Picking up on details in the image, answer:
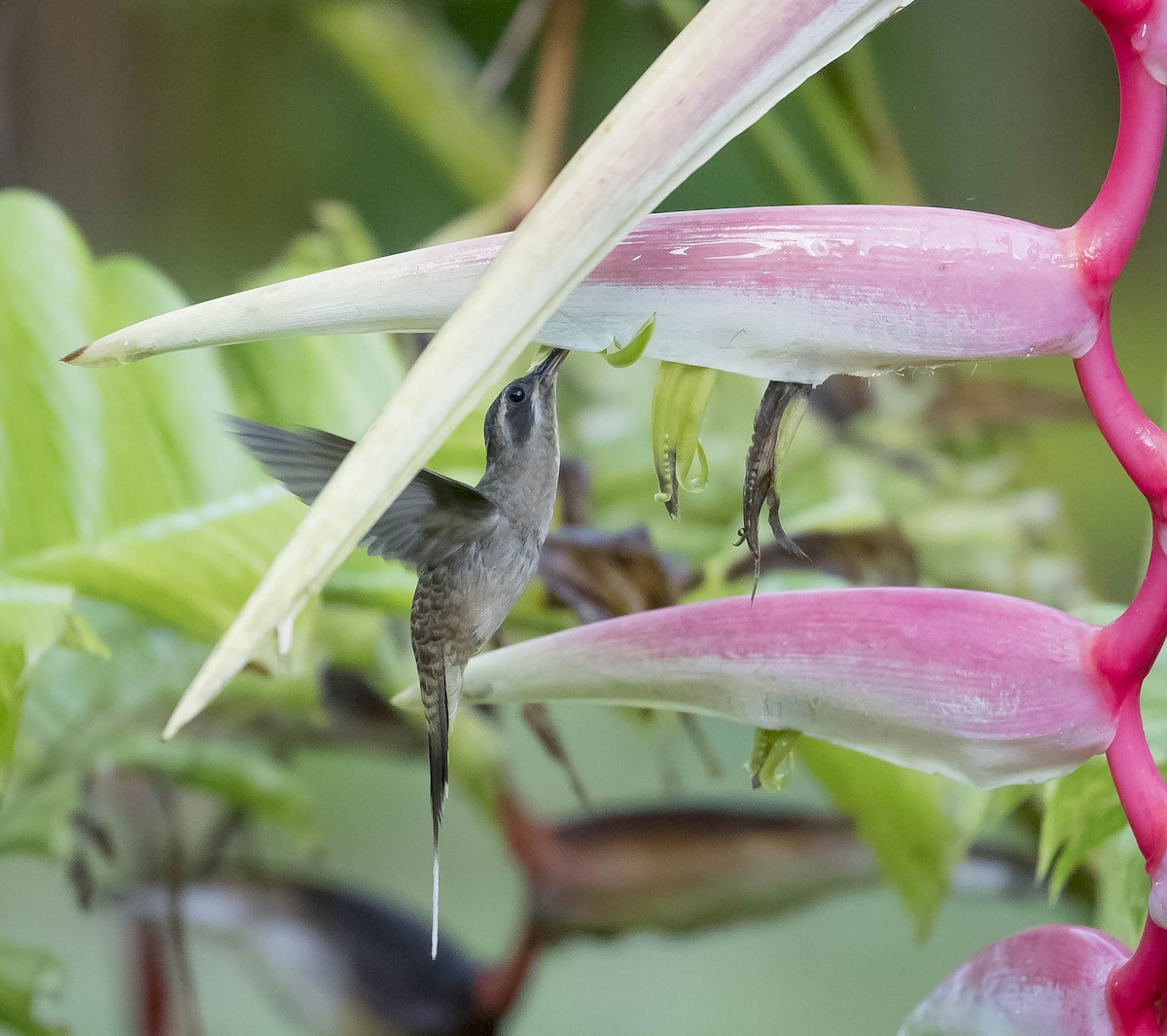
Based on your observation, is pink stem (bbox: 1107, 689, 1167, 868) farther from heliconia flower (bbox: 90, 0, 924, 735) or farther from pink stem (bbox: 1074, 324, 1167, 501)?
heliconia flower (bbox: 90, 0, 924, 735)

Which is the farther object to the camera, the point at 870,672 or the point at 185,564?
the point at 185,564

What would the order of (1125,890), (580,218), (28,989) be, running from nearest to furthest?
1. (580,218)
2. (1125,890)
3. (28,989)

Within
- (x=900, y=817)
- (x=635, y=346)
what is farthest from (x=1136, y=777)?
(x=900, y=817)

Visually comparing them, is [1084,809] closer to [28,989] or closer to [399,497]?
[399,497]

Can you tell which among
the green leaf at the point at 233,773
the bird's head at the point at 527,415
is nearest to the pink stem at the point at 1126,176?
the bird's head at the point at 527,415

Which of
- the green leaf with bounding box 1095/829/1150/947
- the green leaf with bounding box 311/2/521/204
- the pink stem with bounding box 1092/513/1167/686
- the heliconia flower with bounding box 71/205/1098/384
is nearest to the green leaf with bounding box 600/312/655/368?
the heliconia flower with bounding box 71/205/1098/384

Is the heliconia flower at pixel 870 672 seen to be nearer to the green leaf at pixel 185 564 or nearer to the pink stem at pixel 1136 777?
the pink stem at pixel 1136 777
